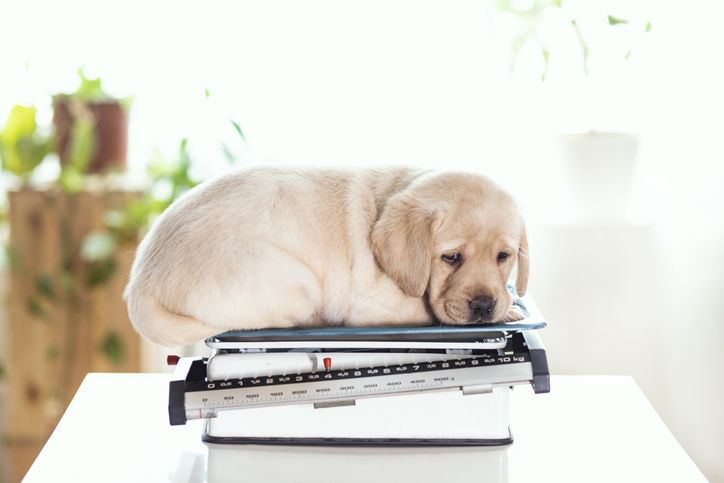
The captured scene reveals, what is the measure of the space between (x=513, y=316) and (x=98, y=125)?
1651 mm

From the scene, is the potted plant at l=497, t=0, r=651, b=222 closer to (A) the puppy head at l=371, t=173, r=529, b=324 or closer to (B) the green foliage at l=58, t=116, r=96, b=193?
(A) the puppy head at l=371, t=173, r=529, b=324

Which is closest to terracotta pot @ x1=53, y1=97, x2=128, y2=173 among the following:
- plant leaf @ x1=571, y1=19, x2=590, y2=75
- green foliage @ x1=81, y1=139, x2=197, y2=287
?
green foliage @ x1=81, y1=139, x2=197, y2=287

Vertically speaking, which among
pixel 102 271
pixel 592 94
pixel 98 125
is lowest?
pixel 102 271

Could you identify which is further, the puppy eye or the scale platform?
the puppy eye

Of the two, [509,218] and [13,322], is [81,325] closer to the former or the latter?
[13,322]

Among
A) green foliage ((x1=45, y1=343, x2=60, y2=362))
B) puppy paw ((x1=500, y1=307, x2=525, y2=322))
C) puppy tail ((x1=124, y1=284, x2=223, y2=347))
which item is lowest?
green foliage ((x1=45, y1=343, x2=60, y2=362))

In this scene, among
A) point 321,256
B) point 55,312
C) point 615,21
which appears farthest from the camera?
point 55,312

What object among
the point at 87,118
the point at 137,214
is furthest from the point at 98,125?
the point at 137,214

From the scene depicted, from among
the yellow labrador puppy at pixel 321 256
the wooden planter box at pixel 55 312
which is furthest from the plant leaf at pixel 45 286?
the yellow labrador puppy at pixel 321 256

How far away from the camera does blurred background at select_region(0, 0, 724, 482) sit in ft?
7.59

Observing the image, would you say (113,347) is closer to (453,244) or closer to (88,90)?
(88,90)

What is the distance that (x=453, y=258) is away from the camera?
1354 millimetres

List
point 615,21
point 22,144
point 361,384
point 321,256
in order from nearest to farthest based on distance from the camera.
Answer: point 361,384, point 321,256, point 615,21, point 22,144

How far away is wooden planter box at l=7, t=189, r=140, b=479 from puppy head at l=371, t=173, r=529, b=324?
142 cm
